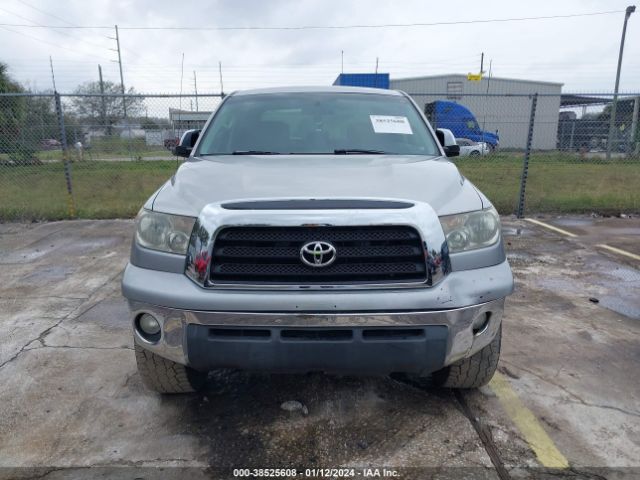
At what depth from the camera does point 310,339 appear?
209 cm

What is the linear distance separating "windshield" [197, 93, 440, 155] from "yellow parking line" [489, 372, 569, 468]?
1592mm

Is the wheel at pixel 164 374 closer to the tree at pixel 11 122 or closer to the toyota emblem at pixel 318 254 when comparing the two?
the toyota emblem at pixel 318 254

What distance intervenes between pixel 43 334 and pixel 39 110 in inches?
265

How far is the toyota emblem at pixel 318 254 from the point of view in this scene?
81.5 inches

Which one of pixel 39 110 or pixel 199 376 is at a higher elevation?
pixel 39 110

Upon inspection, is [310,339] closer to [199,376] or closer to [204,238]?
[204,238]

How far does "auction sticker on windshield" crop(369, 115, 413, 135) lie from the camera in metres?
3.37

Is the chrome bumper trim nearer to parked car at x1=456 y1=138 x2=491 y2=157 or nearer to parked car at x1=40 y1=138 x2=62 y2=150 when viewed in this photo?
parked car at x1=456 y1=138 x2=491 y2=157

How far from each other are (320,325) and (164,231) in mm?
891

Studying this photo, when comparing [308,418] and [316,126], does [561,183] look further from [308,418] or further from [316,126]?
[308,418]

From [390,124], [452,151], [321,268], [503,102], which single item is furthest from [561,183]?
[503,102]

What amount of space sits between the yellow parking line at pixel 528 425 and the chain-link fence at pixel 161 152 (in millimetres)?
5918

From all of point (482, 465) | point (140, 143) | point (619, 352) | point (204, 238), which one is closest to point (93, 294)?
point (204, 238)

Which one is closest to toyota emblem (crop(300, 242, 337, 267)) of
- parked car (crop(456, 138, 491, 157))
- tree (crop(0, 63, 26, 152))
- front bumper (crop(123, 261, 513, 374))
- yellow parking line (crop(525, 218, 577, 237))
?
front bumper (crop(123, 261, 513, 374))
